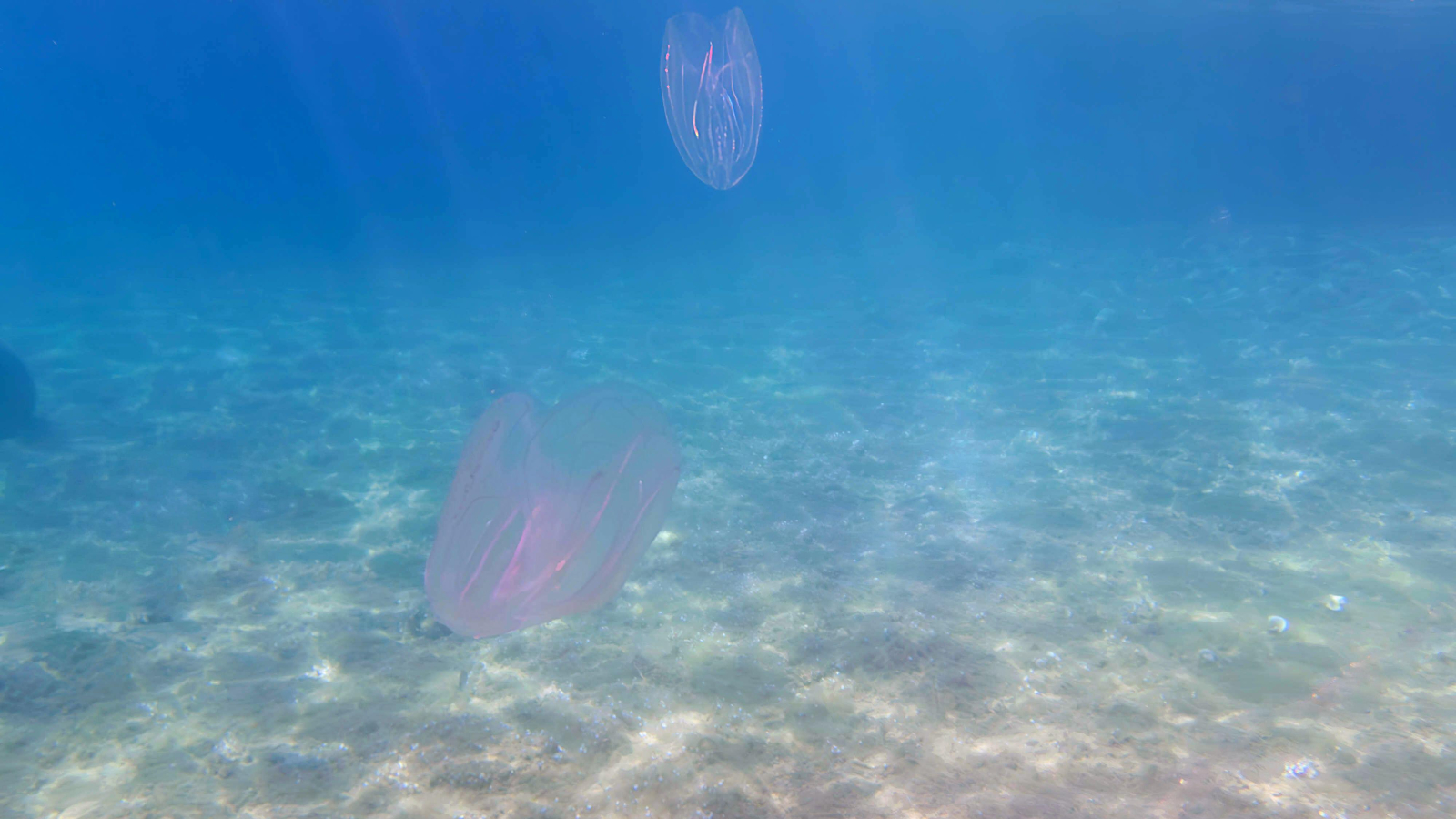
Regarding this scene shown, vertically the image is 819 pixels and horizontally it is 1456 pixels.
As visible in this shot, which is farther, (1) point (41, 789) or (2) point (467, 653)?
(2) point (467, 653)

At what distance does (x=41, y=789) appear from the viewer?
3389 millimetres

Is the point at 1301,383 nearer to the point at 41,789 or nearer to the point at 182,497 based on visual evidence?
the point at 41,789

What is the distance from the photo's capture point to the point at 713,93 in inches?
337

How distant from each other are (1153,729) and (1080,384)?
755cm

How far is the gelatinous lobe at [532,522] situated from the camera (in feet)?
12.5

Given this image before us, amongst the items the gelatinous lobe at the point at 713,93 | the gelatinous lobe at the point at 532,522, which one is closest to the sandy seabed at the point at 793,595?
the gelatinous lobe at the point at 532,522

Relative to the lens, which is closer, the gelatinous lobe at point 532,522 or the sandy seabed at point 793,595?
the sandy seabed at point 793,595

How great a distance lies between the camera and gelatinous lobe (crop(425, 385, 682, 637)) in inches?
150

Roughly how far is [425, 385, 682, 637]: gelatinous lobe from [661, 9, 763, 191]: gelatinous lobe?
16.3ft

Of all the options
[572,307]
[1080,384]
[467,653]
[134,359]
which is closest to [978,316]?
[1080,384]

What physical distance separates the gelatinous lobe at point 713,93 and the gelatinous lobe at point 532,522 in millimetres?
4957

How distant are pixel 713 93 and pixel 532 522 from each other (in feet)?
22.0

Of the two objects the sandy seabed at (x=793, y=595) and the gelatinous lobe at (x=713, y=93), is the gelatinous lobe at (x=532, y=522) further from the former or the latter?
the gelatinous lobe at (x=713, y=93)

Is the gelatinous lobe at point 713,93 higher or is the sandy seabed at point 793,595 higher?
the gelatinous lobe at point 713,93
